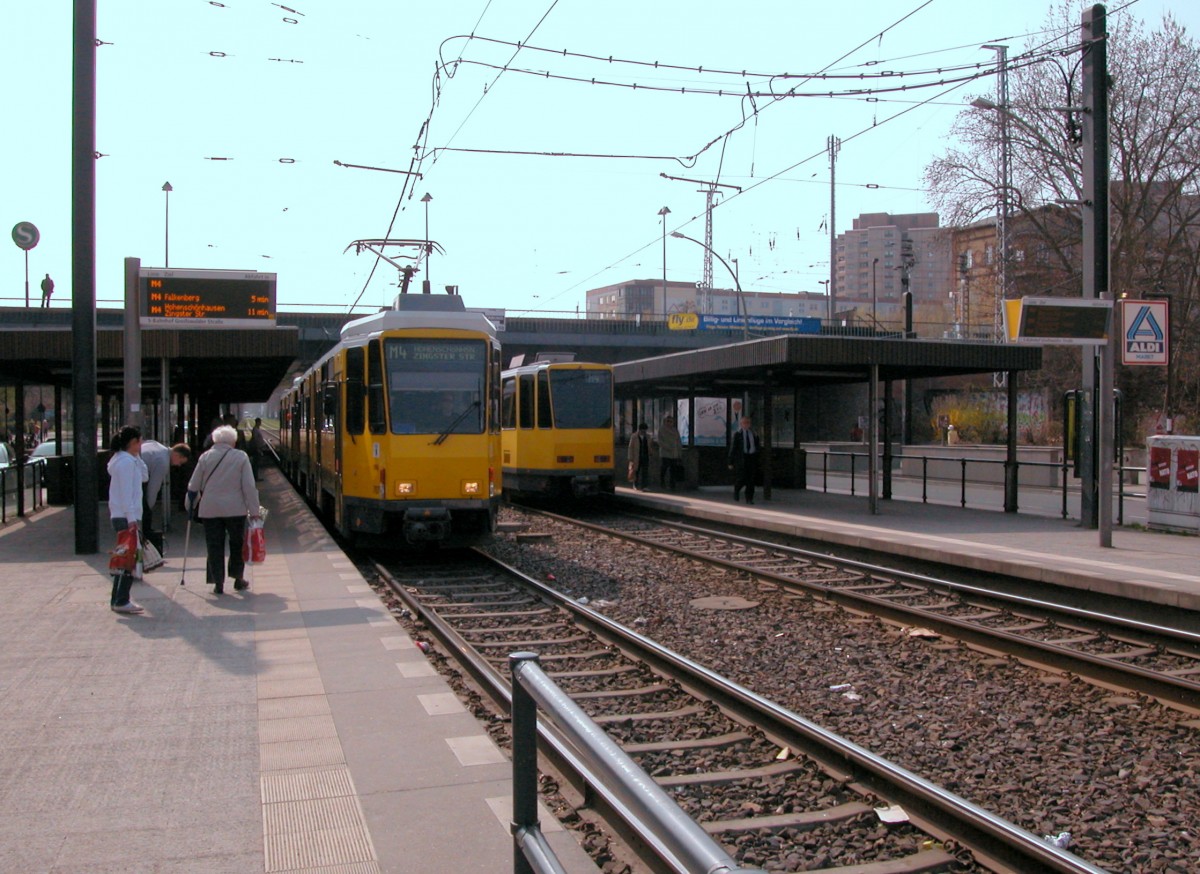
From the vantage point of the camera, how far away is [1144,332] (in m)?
15.1

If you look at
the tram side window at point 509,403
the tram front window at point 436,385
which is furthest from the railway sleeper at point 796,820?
the tram side window at point 509,403

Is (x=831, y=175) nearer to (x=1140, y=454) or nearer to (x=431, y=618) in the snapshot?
(x=1140, y=454)

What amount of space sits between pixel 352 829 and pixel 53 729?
2485 mm

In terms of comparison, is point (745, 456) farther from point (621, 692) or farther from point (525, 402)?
point (621, 692)

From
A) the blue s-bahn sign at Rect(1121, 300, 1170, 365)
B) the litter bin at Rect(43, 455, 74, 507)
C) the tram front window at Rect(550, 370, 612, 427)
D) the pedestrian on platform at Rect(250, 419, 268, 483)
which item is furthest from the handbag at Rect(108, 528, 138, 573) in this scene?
the pedestrian on platform at Rect(250, 419, 268, 483)

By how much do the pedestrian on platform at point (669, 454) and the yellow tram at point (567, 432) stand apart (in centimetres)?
336

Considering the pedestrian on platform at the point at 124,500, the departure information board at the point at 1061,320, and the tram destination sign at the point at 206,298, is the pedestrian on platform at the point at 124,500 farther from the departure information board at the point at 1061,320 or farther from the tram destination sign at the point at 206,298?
the departure information board at the point at 1061,320

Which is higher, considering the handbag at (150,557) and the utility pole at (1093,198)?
the utility pole at (1093,198)

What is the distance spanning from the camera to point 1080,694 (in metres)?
8.16

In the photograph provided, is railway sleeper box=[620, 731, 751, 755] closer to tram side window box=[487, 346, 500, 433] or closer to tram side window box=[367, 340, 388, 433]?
tram side window box=[367, 340, 388, 433]

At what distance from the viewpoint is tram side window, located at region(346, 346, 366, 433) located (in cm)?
1490

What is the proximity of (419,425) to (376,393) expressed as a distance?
2.25ft

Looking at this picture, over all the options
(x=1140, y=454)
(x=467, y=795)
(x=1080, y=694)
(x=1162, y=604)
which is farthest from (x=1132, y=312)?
(x=1140, y=454)

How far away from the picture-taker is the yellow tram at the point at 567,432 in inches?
926
